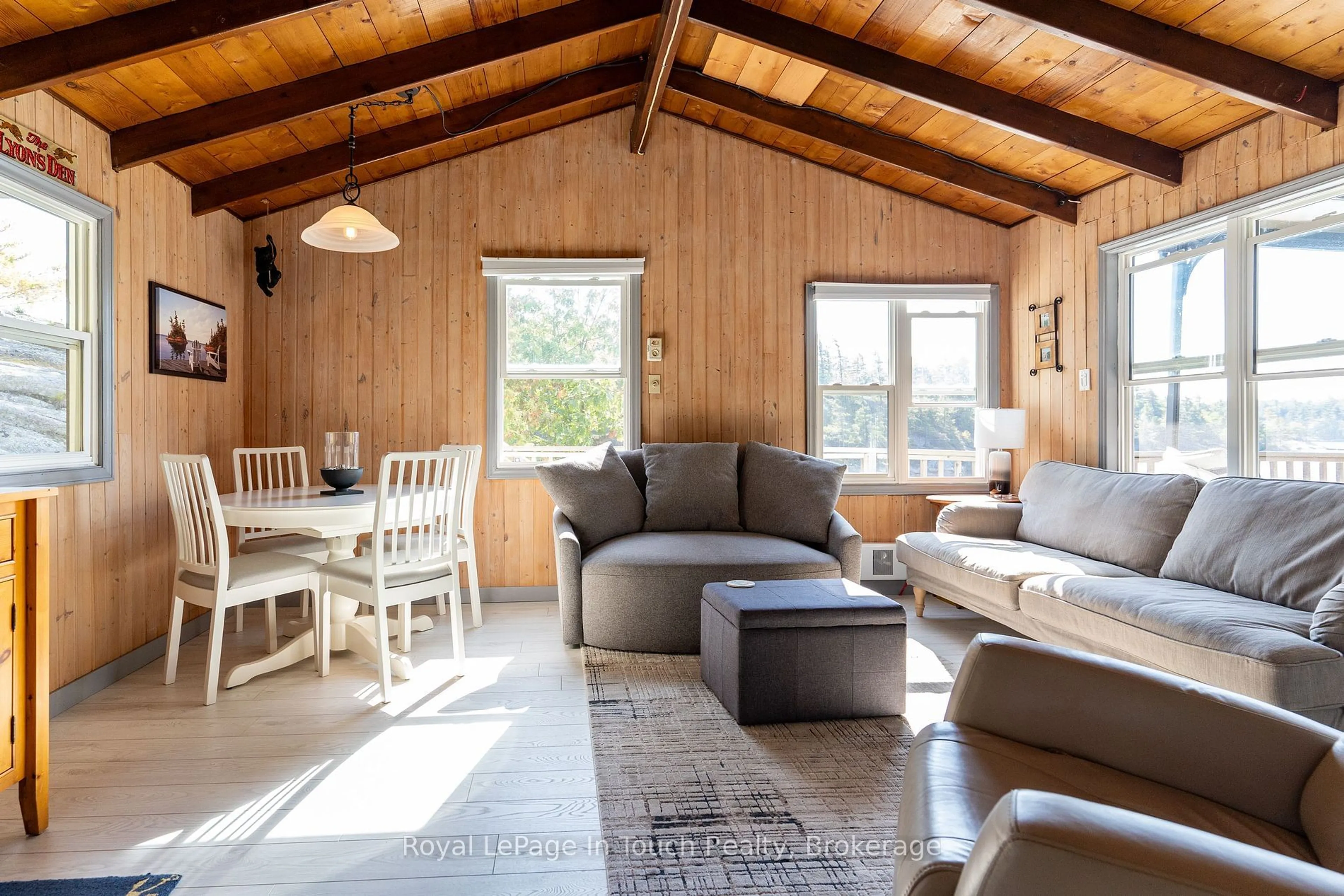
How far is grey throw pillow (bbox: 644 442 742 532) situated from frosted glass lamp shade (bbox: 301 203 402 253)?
5.97ft

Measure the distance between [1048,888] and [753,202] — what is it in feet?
14.2

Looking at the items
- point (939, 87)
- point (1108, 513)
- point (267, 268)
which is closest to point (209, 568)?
point (267, 268)

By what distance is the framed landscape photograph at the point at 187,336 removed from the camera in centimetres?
337

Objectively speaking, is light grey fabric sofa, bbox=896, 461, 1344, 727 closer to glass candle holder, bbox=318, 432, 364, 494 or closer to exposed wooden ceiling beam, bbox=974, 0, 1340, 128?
exposed wooden ceiling beam, bbox=974, 0, 1340, 128

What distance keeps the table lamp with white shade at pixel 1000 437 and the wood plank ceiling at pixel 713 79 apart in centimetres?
120

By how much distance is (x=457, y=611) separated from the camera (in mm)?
3150

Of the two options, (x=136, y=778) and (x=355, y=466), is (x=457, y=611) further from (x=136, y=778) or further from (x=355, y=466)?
(x=136, y=778)

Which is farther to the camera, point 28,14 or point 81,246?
point 81,246

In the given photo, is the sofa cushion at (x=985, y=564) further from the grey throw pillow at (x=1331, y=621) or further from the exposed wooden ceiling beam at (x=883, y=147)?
the exposed wooden ceiling beam at (x=883, y=147)

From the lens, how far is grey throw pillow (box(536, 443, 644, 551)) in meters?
3.78

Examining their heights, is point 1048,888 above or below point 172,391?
below

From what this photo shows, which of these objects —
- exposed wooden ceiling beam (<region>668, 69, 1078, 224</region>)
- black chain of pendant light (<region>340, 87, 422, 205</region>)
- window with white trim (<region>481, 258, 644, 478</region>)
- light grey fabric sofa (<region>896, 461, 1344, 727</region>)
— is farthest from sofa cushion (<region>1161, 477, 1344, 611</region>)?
black chain of pendant light (<region>340, 87, 422, 205</region>)

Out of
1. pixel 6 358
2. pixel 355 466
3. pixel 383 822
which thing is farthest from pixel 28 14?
pixel 383 822

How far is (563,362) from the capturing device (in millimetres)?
4551
